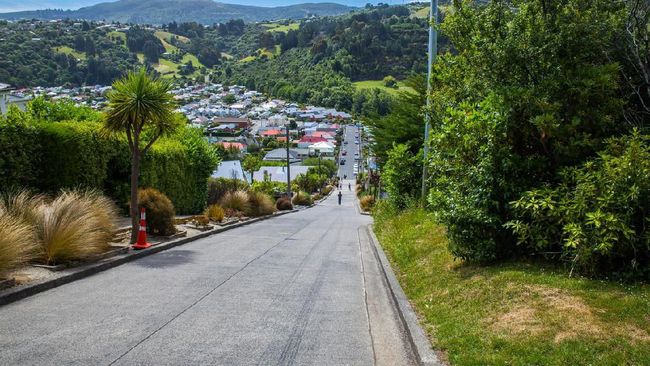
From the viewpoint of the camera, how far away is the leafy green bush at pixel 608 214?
6613 millimetres

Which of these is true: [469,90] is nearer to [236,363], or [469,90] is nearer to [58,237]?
[236,363]

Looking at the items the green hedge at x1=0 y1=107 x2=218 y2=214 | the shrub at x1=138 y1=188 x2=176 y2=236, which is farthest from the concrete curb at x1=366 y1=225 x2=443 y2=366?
the green hedge at x1=0 y1=107 x2=218 y2=214

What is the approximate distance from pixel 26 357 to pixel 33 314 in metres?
1.70

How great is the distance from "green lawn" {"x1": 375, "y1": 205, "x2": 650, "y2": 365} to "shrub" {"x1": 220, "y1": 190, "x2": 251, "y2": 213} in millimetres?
18356

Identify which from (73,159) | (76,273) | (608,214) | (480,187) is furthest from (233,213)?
(608,214)

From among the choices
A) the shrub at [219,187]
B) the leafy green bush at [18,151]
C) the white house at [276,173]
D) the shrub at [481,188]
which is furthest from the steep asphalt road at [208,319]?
the white house at [276,173]

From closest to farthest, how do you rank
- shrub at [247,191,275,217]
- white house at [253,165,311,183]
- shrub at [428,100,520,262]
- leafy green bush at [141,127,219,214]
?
shrub at [428,100,520,262]
leafy green bush at [141,127,219,214]
shrub at [247,191,275,217]
white house at [253,165,311,183]

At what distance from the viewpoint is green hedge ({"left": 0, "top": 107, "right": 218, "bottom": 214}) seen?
1320cm

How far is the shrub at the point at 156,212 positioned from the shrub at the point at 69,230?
11.1ft

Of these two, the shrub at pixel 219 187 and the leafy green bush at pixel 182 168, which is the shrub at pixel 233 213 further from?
the shrub at pixel 219 187

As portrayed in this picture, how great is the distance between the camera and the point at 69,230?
32.0 ft

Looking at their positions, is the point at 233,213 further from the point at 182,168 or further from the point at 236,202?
the point at 182,168

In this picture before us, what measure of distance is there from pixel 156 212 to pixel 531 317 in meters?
10.8

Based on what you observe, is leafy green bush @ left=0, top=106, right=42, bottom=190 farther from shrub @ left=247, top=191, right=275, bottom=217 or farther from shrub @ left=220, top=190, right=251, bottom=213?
shrub @ left=247, top=191, right=275, bottom=217
